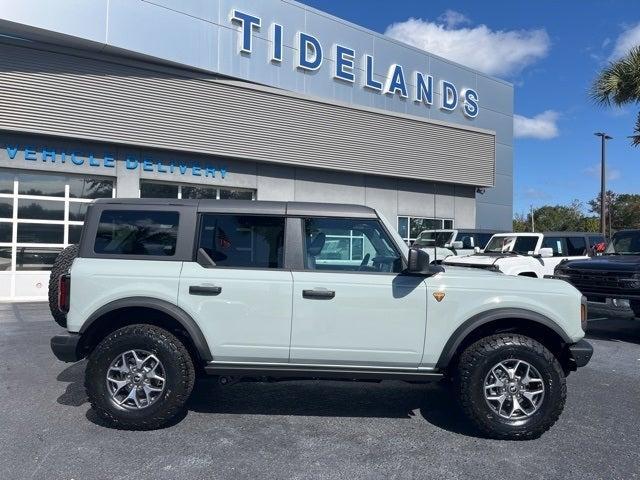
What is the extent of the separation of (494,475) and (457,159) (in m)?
16.3

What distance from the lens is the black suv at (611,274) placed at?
8.14 metres

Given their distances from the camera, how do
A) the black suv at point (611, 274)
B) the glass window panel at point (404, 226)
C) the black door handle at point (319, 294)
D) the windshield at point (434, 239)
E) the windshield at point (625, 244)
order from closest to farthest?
the black door handle at point (319, 294), the black suv at point (611, 274), the windshield at point (625, 244), the windshield at point (434, 239), the glass window panel at point (404, 226)

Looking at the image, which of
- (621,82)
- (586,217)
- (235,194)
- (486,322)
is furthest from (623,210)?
(486,322)

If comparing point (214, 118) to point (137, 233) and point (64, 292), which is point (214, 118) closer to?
point (137, 233)

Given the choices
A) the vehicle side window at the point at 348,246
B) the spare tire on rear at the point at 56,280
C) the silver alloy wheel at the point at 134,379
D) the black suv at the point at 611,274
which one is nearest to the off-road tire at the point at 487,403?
the vehicle side window at the point at 348,246

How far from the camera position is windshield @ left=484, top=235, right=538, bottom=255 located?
38.6ft

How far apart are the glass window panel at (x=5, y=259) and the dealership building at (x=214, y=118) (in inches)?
0.8

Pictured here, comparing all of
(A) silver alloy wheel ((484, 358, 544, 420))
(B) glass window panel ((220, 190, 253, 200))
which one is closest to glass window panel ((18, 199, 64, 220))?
(B) glass window panel ((220, 190, 253, 200))

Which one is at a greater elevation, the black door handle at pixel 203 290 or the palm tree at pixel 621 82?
the palm tree at pixel 621 82

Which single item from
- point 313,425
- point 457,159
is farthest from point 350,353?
point 457,159

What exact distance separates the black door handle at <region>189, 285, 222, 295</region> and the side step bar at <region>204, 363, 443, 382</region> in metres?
0.61

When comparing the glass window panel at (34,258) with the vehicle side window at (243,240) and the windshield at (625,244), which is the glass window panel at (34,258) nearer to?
the vehicle side window at (243,240)

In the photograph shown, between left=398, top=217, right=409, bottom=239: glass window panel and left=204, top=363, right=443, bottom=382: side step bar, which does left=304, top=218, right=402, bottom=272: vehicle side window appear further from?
left=398, top=217, right=409, bottom=239: glass window panel

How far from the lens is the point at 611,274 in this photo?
27.5 feet
